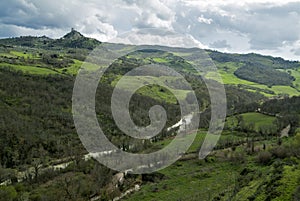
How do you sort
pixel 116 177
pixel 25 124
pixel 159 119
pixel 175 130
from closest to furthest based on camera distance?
pixel 116 177 → pixel 25 124 → pixel 175 130 → pixel 159 119

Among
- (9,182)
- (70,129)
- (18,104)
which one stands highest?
(18,104)

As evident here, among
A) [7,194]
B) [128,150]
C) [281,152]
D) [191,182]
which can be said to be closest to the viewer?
[7,194]

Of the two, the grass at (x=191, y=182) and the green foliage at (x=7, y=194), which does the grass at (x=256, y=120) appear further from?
the green foliage at (x=7, y=194)

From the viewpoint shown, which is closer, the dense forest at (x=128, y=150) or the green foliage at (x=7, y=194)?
the green foliage at (x=7, y=194)

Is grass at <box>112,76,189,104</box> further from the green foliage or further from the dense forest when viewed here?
the green foliage

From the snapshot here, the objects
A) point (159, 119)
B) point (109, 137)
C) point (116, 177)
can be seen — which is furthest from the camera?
point (159, 119)

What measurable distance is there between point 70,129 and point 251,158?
57.3 metres

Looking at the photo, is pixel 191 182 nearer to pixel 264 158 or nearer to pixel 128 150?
pixel 264 158

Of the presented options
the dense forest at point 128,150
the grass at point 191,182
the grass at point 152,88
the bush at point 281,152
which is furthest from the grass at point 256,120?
the grass at point 152,88

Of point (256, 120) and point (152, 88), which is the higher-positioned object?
point (152, 88)

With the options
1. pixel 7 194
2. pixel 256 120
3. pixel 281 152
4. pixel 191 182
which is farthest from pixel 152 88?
pixel 7 194

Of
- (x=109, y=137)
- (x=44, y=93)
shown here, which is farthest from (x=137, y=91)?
(x=109, y=137)

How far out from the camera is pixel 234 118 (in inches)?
4870

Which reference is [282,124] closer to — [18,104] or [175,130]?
[175,130]
